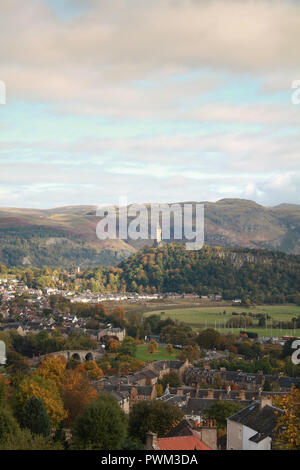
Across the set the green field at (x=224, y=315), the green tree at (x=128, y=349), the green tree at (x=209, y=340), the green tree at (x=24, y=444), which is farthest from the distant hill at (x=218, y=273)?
the green tree at (x=24, y=444)

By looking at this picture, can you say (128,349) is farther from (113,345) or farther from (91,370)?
(91,370)

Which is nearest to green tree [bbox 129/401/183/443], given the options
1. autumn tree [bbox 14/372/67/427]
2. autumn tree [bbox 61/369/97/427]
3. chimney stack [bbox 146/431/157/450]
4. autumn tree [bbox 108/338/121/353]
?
autumn tree [bbox 61/369/97/427]

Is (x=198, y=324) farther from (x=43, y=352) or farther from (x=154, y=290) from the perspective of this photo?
(x=154, y=290)

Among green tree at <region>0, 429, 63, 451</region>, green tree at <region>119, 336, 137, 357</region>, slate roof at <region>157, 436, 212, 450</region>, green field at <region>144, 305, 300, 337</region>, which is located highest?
green tree at <region>0, 429, 63, 451</region>

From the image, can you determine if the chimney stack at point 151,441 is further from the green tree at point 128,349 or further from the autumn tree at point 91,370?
the green tree at point 128,349

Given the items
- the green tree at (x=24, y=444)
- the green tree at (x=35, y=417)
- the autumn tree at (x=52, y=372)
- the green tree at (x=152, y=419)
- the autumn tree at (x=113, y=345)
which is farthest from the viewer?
the autumn tree at (x=113, y=345)

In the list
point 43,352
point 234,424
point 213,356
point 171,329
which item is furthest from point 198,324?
point 234,424

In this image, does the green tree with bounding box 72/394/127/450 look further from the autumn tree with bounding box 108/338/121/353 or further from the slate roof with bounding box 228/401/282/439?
the autumn tree with bounding box 108/338/121/353
